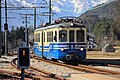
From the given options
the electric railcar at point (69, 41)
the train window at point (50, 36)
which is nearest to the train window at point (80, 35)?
the electric railcar at point (69, 41)

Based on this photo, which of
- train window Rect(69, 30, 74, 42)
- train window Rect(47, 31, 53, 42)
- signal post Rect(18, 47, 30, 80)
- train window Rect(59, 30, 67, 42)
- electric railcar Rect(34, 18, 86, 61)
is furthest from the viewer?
train window Rect(47, 31, 53, 42)

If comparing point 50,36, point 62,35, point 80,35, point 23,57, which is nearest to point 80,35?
point 80,35

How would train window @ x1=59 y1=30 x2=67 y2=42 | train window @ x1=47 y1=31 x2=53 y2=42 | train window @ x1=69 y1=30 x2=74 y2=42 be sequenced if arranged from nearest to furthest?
train window @ x1=69 y1=30 x2=74 y2=42 → train window @ x1=59 y1=30 x2=67 y2=42 → train window @ x1=47 y1=31 x2=53 y2=42

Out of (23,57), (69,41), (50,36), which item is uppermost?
(50,36)

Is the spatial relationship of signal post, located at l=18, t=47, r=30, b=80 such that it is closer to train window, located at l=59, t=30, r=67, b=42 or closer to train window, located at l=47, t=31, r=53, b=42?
train window, located at l=59, t=30, r=67, b=42

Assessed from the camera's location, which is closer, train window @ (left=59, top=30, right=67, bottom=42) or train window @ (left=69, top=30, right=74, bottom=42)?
train window @ (left=69, top=30, right=74, bottom=42)

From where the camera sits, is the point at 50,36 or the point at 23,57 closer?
the point at 23,57

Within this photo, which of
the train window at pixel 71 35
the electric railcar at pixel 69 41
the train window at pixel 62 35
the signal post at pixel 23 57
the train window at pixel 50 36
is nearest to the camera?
the signal post at pixel 23 57

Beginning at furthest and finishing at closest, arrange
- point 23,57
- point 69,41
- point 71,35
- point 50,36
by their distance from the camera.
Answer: point 50,36 → point 71,35 → point 69,41 → point 23,57

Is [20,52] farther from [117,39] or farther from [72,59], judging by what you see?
[117,39]

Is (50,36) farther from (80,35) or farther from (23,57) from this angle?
(23,57)

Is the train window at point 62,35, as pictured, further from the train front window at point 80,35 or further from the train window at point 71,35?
the train front window at point 80,35

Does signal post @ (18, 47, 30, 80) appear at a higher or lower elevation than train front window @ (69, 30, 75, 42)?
lower

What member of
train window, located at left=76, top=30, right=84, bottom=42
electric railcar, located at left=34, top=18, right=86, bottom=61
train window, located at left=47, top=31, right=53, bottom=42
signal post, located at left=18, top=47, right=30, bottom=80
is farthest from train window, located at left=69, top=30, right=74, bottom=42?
signal post, located at left=18, top=47, right=30, bottom=80
